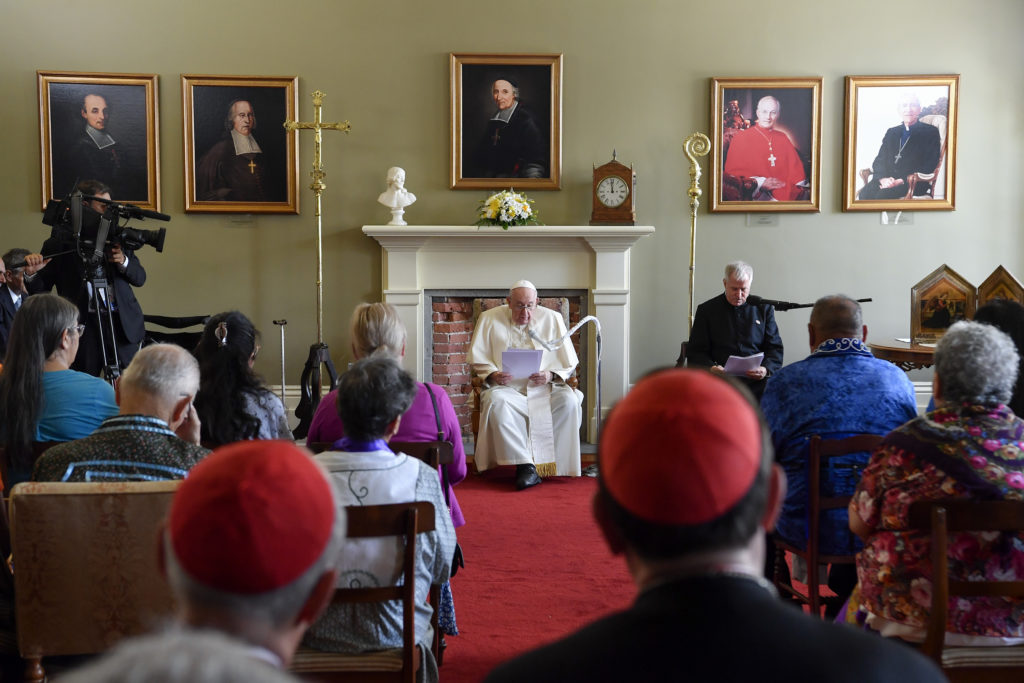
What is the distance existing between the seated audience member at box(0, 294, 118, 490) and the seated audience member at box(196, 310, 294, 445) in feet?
1.11

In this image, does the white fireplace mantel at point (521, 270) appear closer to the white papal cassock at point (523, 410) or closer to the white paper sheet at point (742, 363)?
the white papal cassock at point (523, 410)

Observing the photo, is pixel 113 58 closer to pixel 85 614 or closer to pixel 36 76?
pixel 36 76

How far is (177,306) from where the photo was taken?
7.39 m

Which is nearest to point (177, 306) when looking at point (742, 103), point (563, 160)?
point (563, 160)

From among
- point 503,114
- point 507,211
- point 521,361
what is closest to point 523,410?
point 521,361

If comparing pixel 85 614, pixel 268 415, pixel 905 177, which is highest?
pixel 905 177

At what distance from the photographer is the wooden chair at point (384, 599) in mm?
2209

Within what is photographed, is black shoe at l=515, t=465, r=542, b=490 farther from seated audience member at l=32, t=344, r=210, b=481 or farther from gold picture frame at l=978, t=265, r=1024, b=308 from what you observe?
seated audience member at l=32, t=344, r=210, b=481

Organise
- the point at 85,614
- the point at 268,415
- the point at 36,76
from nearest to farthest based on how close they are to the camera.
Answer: the point at 85,614
the point at 268,415
the point at 36,76

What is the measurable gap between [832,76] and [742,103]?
0.74 m

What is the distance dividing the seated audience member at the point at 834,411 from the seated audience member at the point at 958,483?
2.35 feet

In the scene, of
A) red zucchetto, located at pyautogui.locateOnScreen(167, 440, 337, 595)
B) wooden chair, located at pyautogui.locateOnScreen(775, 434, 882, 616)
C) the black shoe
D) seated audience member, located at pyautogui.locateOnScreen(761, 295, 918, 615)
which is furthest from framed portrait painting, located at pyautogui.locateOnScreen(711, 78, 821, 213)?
red zucchetto, located at pyautogui.locateOnScreen(167, 440, 337, 595)

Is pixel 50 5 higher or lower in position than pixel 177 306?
higher

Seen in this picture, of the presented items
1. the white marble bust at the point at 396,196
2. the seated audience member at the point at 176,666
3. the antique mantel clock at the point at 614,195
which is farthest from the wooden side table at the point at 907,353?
the seated audience member at the point at 176,666
